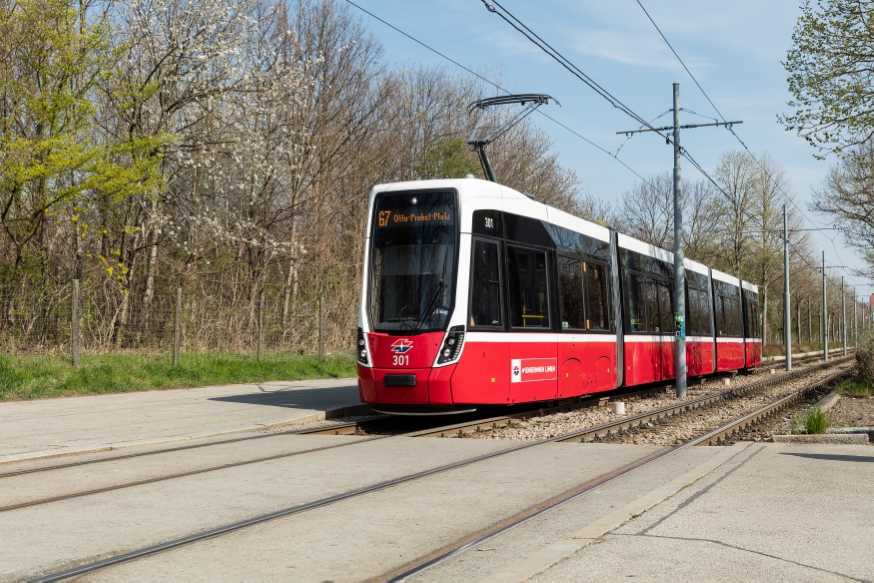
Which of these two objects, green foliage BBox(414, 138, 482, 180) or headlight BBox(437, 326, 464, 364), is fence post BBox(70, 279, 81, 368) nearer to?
headlight BBox(437, 326, 464, 364)

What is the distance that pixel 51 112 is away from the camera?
800 inches

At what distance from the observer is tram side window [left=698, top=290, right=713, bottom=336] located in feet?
88.4

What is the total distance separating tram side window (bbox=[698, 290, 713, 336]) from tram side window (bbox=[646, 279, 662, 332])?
4.75 meters

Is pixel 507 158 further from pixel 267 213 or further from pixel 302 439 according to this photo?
pixel 302 439

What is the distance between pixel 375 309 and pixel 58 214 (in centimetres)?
1132

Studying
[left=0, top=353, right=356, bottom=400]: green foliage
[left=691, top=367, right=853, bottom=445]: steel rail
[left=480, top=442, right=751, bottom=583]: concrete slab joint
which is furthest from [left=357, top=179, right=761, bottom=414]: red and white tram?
Answer: [left=0, top=353, right=356, bottom=400]: green foliage

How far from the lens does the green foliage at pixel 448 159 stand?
1420 inches

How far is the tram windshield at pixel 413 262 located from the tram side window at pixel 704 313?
15054 mm

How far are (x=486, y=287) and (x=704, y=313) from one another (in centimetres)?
1538

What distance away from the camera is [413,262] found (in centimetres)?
1367

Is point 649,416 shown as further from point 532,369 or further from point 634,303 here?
point 634,303

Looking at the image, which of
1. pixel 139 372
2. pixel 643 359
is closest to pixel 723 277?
pixel 643 359

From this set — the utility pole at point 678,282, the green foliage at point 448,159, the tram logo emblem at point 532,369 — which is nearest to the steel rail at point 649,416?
the utility pole at point 678,282

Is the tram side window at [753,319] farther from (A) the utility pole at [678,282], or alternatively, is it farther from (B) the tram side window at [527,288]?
(B) the tram side window at [527,288]
